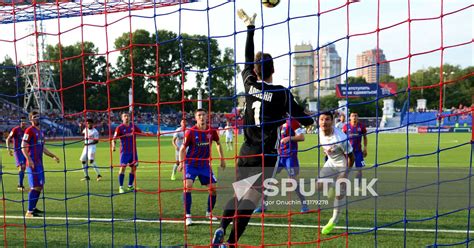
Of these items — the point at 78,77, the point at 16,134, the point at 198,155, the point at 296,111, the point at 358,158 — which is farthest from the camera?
the point at 78,77

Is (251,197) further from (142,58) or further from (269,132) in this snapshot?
(142,58)

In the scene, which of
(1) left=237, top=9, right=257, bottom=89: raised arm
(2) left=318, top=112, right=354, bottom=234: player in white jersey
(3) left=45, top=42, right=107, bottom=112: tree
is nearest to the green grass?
(2) left=318, top=112, right=354, bottom=234: player in white jersey

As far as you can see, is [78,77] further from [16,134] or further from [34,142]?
[34,142]

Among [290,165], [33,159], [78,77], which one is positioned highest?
[78,77]

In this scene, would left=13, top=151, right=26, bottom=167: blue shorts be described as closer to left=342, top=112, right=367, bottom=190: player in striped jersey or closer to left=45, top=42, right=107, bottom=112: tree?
left=342, top=112, right=367, bottom=190: player in striped jersey

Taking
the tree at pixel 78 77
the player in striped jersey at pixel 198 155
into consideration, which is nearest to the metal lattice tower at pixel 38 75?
the player in striped jersey at pixel 198 155

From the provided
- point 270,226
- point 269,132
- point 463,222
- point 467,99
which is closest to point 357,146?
point 463,222

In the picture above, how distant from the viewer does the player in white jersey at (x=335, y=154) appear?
5.98 metres

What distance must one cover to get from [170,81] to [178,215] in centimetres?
2206

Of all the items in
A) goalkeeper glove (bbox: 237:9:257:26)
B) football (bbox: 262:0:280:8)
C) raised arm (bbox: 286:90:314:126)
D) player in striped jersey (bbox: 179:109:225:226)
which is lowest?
player in striped jersey (bbox: 179:109:225:226)

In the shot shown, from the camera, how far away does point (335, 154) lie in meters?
6.35

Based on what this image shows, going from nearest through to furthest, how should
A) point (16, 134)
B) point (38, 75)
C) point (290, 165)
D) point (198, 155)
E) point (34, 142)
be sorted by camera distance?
point (38, 75)
point (198, 155)
point (34, 142)
point (290, 165)
point (16, 134)

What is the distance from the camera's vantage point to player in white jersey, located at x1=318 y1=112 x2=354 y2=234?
5984 millimetres

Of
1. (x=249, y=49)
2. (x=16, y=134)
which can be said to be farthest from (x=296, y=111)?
(x=16, y=134)
